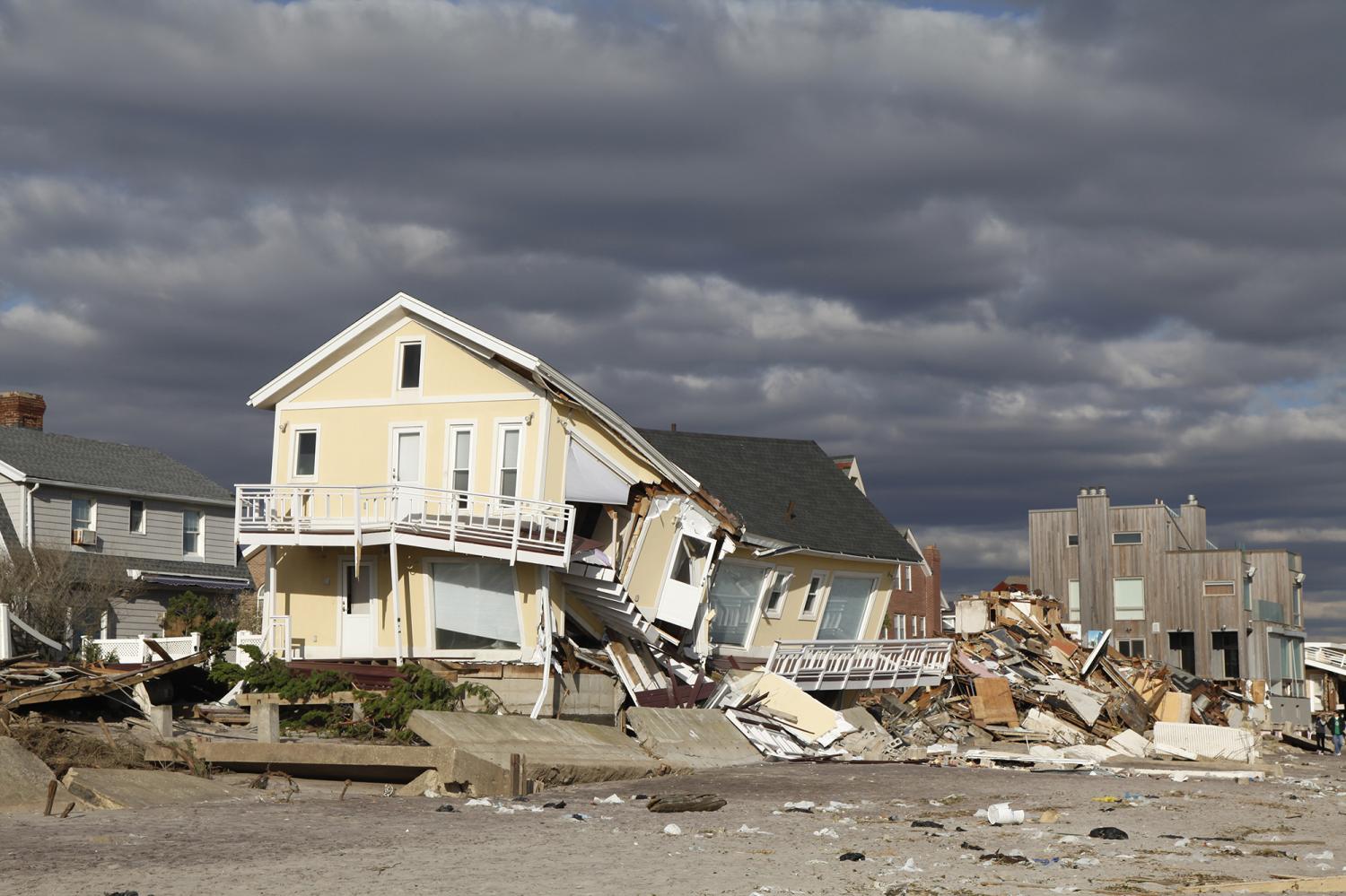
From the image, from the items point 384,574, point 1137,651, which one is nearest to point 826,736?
point 384,574

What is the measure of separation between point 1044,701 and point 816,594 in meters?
6.23

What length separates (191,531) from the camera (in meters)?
49.1

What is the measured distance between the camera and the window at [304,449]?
32.5 m

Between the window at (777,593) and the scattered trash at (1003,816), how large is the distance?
18.3 meters

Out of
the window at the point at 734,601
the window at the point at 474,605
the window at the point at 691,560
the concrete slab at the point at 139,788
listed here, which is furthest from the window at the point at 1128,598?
the concrete slab at the point at 139,788

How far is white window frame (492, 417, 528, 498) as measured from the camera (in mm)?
30016

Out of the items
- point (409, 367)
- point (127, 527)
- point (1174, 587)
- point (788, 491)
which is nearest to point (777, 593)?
point (788, 491)

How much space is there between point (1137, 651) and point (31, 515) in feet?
157

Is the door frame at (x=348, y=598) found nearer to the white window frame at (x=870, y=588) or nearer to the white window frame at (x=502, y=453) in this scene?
the white window frame at (x=502, y=453)

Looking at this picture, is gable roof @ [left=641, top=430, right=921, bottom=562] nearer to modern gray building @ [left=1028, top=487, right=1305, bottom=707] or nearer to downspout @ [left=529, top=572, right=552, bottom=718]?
downspout @ [left=529, top=572, right=552, bottom=718]

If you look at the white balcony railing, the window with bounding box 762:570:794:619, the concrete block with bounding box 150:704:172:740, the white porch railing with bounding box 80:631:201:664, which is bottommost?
the concrete block with bounding box 150:704:172:740

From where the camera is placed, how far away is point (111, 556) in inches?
1742

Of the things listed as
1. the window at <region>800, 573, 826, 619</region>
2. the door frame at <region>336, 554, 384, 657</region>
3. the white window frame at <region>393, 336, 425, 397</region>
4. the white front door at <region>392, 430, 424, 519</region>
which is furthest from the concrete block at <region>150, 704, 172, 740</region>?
the window at <region>800, 573, 826, 619</region>

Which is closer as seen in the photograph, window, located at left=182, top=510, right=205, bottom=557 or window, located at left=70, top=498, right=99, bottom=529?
window, located at left=70, top=498, right=99, bottom=529
